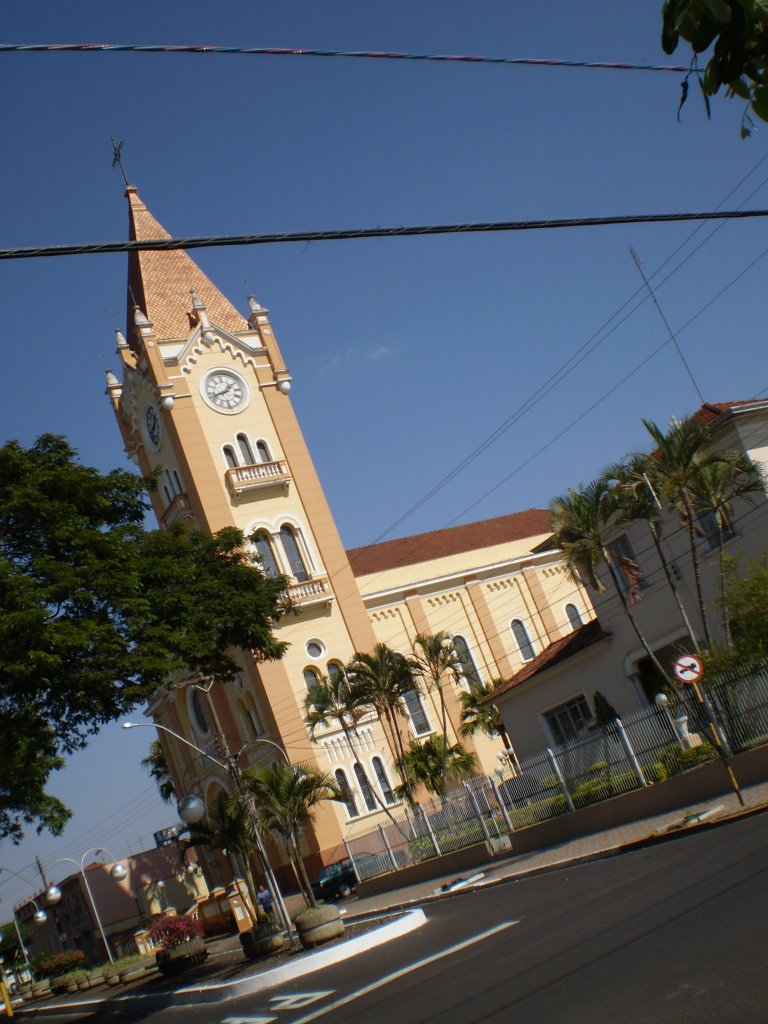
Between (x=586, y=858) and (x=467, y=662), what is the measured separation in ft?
101

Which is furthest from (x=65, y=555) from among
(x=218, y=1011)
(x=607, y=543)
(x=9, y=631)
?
(x=607, y=543)

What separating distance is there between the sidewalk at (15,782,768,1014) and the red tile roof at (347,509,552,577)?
27.4 metres

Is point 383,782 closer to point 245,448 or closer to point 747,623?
point 245,448

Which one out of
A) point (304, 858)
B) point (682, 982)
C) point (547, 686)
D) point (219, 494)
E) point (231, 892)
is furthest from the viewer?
point (219, 494)

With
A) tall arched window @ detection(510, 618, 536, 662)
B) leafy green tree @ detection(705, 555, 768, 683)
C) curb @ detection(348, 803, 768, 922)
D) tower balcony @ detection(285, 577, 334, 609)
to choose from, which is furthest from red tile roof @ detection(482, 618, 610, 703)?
tall arched window @ detection(510, 618, 536, 662)

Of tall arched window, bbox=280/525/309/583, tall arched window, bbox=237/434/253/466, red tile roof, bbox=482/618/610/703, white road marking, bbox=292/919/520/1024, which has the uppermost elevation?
tall arched window, bbox=237/434/253/466

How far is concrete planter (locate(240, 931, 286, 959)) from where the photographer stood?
22547 mm

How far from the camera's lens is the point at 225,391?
46.5 metres

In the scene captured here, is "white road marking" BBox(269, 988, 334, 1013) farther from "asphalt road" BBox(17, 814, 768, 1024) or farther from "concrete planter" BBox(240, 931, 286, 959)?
"concrete planter" BBox(240, 931, 286, 959)

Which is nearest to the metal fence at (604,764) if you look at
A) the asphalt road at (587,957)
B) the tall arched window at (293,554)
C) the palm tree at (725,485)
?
the palm tree at (725,485)

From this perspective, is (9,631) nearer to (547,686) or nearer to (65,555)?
(65,555)

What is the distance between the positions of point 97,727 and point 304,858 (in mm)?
19748

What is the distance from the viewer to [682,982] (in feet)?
24.6

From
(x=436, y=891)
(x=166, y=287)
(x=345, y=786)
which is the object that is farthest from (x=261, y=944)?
(x=166, y=287)
